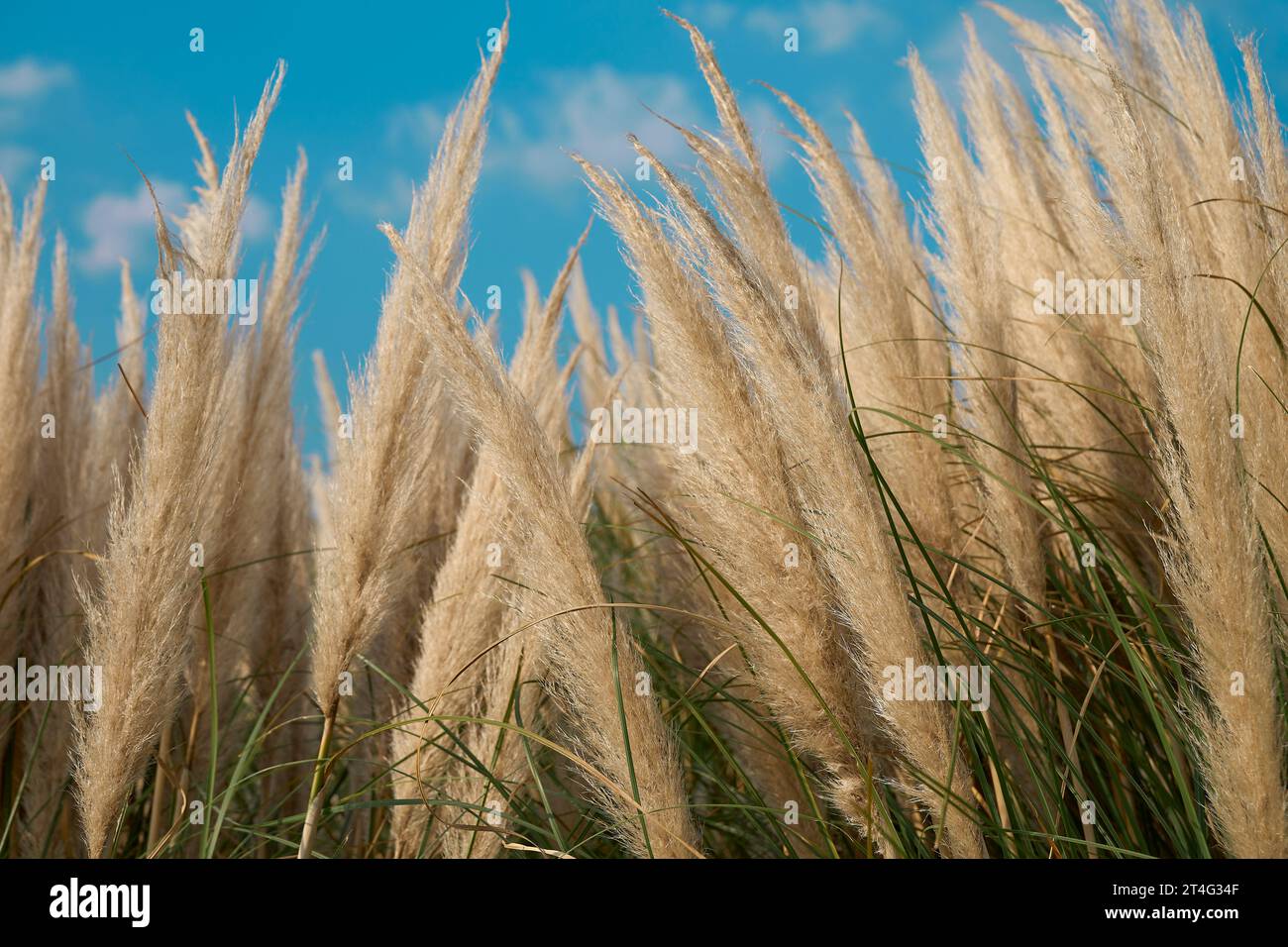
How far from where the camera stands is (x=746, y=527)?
1.44 metres

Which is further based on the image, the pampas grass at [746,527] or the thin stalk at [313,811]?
the thin stalk at [313,811]

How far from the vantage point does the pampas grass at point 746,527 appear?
142 centimetres

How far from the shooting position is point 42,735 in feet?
7.36

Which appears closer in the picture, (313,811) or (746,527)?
(746,527)

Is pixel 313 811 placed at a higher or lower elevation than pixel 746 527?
lower

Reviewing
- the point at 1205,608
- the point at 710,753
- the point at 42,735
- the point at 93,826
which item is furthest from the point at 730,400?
the point at 42,735

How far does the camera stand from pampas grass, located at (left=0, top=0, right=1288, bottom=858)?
1418mm

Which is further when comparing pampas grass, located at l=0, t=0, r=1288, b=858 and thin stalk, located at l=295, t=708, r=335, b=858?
thin stalk, located at l=295, t=708, r=335, b=858
